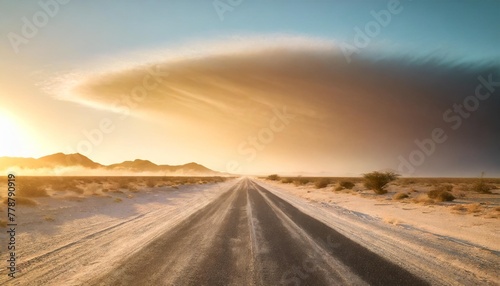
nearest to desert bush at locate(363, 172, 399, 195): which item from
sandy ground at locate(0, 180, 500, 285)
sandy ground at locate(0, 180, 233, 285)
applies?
sandy ground at locate(0, 180, 500, 285)

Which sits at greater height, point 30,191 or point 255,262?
point 30,191

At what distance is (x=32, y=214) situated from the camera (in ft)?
47.1

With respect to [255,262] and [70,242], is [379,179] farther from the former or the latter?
[70,242]

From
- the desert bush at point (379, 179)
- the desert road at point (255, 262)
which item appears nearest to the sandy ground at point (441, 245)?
the desert road at point (255, 262)

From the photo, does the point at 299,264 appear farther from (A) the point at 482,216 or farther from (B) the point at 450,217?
(A) the point at 482,216

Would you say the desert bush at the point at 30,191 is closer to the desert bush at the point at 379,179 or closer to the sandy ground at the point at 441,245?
the sandy ground at the point at 441,245

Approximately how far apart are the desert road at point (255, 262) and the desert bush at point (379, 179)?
2648cm

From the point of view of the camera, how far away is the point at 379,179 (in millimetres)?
33812

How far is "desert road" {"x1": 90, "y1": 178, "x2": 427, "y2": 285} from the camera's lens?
5613mm

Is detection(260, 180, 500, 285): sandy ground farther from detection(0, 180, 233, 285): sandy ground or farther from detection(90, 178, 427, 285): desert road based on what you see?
detection(0, 180, 233, 285): sandy ground

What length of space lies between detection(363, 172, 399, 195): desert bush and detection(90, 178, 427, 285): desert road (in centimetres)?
2648

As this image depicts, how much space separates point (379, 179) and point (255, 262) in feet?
103

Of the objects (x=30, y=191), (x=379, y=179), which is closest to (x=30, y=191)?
(x=30, y=191)

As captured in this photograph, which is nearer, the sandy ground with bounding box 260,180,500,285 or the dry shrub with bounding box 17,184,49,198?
the sandy ground with bounding box 260,180,500,285
